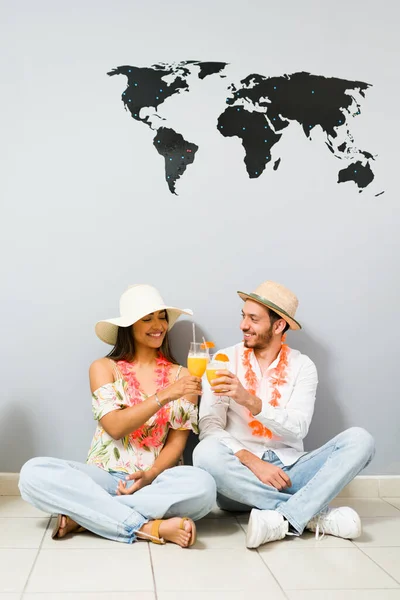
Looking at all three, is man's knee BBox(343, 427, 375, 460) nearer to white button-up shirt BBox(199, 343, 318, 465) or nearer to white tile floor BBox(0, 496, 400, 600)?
white button-up shirt BBox(199, 343, 318, 465)

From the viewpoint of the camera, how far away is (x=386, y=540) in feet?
9.42

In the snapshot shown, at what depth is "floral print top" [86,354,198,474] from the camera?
3.10m

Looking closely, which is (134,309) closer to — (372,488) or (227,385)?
(227,385)

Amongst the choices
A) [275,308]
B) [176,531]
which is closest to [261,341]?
[275,308]

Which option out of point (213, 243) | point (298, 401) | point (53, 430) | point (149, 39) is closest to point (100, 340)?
point (53, 430)

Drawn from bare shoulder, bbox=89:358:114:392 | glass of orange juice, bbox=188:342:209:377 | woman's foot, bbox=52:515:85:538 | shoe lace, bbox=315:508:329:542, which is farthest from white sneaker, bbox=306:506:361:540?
bare shoulder, bbox=89:358:114:392

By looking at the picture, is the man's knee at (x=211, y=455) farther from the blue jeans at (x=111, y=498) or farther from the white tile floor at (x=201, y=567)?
the white tile floor at (x=201, y=567)

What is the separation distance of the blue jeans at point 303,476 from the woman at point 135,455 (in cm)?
10

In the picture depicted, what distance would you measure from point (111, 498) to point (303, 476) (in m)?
0.83

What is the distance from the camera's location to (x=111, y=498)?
2766mm

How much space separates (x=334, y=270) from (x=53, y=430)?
158 cm

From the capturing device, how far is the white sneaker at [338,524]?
2.84 meters

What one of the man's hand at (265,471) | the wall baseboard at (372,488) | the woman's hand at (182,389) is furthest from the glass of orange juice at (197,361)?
the wall baseboard at (372,488)

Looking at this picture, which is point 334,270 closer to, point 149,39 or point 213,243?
point 213,243
